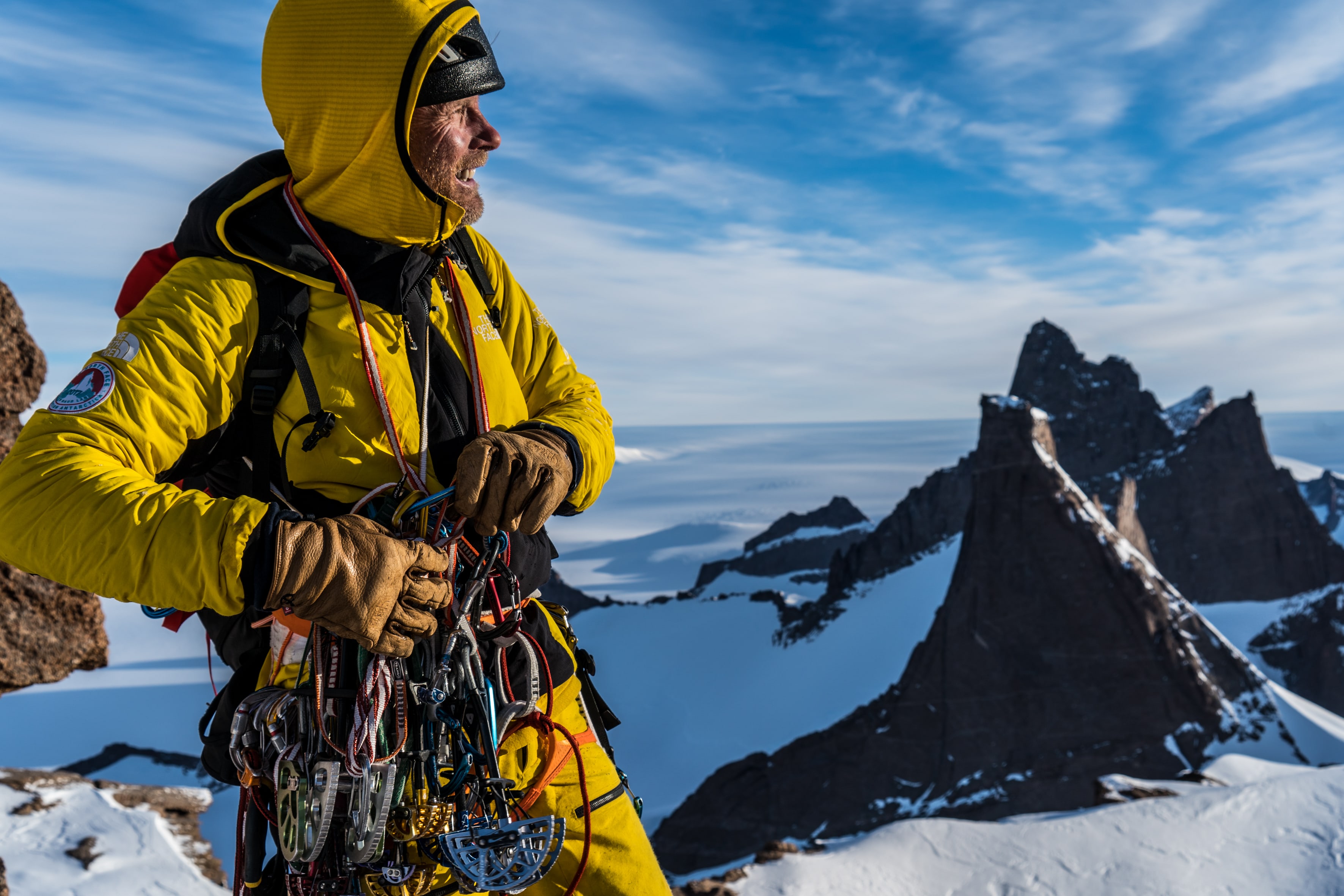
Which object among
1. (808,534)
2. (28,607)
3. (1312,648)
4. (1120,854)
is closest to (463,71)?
(28,607)

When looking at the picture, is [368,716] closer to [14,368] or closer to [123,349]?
[123,349]

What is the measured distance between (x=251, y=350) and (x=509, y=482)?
2.87ft

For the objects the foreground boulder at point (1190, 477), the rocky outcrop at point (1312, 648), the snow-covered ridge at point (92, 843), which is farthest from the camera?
the foreground boulder at point (1190, 477)

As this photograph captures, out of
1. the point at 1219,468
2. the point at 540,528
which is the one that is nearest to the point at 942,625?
the point at 1219,468

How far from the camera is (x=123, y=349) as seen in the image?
235 centimetres

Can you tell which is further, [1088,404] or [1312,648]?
[1088,404]

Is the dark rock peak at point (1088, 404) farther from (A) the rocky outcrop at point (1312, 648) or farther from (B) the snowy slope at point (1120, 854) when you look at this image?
(B) the snowy slope at point (1120, 854)

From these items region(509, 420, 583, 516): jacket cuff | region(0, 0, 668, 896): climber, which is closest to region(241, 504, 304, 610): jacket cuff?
region(0, 0, 668, 896): climber

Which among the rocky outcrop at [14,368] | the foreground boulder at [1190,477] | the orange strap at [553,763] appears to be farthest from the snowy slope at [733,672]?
the orange strap at [553,763]

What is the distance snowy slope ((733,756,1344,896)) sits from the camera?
934 centimetres

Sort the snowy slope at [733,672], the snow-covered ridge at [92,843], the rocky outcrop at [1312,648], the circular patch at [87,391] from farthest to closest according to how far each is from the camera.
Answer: the snowy slope at [733,672], the rocky outcrop at [1312,648], the snow-covered ridge at [92,843], the circular patch at [87,391]

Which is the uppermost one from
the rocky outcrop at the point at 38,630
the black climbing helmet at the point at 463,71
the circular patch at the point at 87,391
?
the black climbing helmet at the point at 463,71

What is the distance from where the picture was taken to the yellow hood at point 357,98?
105 inches

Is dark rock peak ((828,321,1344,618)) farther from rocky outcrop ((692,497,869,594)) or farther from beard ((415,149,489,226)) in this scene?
beard ((415,149,489,226))
